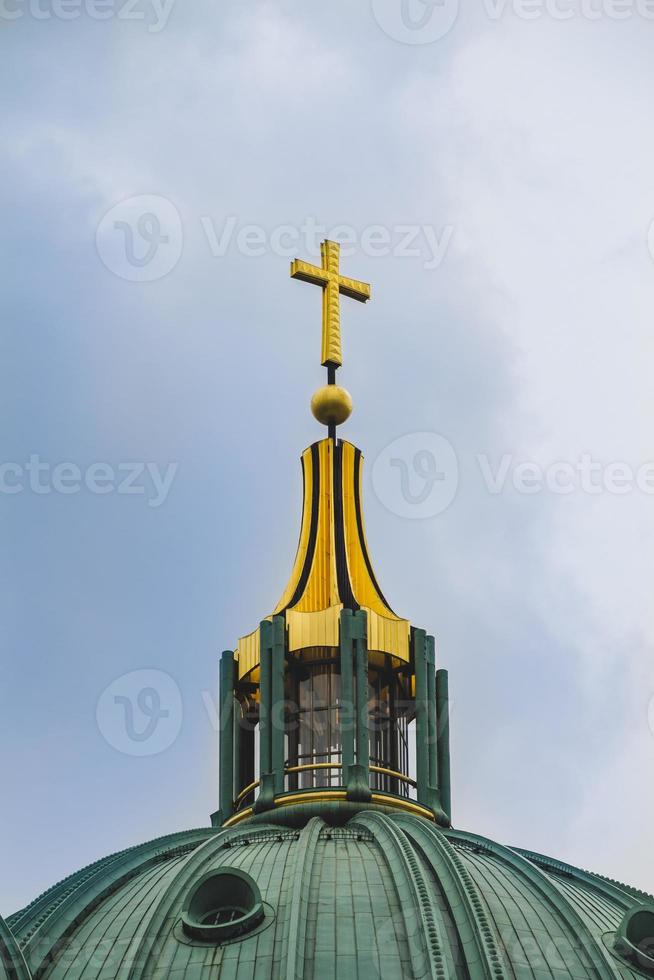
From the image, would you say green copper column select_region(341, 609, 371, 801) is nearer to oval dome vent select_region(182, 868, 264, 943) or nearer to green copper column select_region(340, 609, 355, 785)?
green copper column select_region(340, 609, 355, 785)

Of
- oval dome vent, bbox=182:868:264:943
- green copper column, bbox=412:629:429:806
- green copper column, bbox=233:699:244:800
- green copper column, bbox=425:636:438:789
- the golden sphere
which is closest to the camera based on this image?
oval dome vent, bbox=182:868:264:943

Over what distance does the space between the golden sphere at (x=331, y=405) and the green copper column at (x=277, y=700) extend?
8915mm

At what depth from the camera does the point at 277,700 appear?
68250 mm

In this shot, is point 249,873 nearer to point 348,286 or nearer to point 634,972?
point 634,972

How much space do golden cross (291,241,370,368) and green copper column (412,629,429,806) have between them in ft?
36.5

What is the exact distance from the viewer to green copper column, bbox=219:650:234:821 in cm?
7000

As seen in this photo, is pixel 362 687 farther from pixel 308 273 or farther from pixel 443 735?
pixel 308 273

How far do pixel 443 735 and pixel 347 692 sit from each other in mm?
5041

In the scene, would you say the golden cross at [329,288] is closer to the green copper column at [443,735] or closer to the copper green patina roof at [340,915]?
the green copper column at [443,735]

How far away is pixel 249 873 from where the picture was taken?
58.1 m

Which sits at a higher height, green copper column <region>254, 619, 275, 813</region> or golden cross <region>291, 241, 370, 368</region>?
golden cross <region>291, 241, 370, 368</region>

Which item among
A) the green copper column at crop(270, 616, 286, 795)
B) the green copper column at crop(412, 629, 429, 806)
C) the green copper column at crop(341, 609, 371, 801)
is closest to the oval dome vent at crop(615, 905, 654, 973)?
the green copper column at crop(341, 609, 371, 801)

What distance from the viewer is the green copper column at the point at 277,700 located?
6719 cm

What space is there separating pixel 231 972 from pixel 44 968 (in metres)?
4.91
